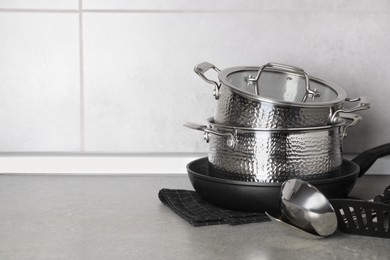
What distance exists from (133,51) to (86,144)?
0.22 m

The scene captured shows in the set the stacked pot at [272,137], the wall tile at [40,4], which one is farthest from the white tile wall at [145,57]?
the stacked pot at [272,137]

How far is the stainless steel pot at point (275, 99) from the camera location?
3.44ft

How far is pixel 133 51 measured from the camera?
1477 mm

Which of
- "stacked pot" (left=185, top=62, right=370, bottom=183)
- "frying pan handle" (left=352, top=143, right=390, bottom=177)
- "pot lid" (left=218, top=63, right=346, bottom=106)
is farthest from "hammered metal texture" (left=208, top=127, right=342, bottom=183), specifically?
"frying pan handle" (left=352, top=143, right=390, bottom=177)

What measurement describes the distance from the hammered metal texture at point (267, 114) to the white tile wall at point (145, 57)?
0.39m

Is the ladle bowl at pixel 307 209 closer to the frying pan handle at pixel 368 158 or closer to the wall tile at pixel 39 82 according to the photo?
the frying pan handle at pixel 368 158

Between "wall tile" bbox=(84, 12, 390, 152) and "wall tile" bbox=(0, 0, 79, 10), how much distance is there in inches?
1.7

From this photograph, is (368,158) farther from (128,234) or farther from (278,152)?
(128,234)

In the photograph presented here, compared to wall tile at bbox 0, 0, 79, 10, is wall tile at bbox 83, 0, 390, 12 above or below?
above

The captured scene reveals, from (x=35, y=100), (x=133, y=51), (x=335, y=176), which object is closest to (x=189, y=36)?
(x=133, y=51)

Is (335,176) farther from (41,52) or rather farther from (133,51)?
(41,52)

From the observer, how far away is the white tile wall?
4.82 ft

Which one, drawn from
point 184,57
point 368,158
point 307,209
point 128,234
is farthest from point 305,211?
point 184,57

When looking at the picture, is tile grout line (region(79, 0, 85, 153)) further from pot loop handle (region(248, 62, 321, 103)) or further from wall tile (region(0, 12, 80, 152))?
pot loop handle (region(248, 62, 321, 103))
